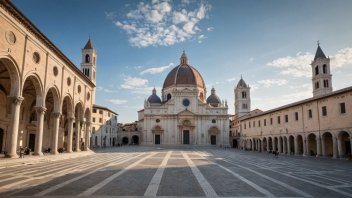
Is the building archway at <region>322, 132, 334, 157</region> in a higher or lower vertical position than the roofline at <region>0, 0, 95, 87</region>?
lower

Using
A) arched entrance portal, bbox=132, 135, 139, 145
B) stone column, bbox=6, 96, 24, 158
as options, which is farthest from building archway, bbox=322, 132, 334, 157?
arched entrance portal, bbox=132, 135, 139, 145

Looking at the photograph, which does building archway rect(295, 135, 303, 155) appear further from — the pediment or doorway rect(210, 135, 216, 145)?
the pediment

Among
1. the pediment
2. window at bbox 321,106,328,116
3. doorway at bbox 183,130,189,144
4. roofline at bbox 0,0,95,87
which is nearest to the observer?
roofline at bbox 0,0,95,87

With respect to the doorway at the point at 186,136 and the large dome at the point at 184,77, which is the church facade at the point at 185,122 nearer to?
the doorway at the point at 186,136

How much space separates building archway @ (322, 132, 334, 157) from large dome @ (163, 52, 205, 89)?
45545 mm

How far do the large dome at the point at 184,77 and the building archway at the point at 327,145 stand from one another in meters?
45.5

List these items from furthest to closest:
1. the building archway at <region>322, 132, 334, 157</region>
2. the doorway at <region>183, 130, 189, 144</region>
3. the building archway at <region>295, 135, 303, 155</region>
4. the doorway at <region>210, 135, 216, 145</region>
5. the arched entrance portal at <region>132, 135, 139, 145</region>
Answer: the arched entrance portal at <region>132, 135, 139, 145</region>
the doorway at <region>210, 135, 216, 145</region>
the doorway at <region>183, 130, 189, 144</region>
the building archway at <region>295, 135, 303, 155</region>
the building archway at <region>322, 132, 334, 157</region>

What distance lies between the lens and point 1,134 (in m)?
26.8

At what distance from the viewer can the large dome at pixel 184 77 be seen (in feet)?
251

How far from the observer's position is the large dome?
251ft

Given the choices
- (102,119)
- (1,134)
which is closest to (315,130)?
(1,134)

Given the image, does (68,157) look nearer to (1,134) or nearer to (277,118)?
(1,134)

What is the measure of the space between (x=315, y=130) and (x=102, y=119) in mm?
50578

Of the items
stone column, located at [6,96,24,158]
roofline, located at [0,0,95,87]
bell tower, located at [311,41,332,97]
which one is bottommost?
stone column, located at [6,96,24,158]
